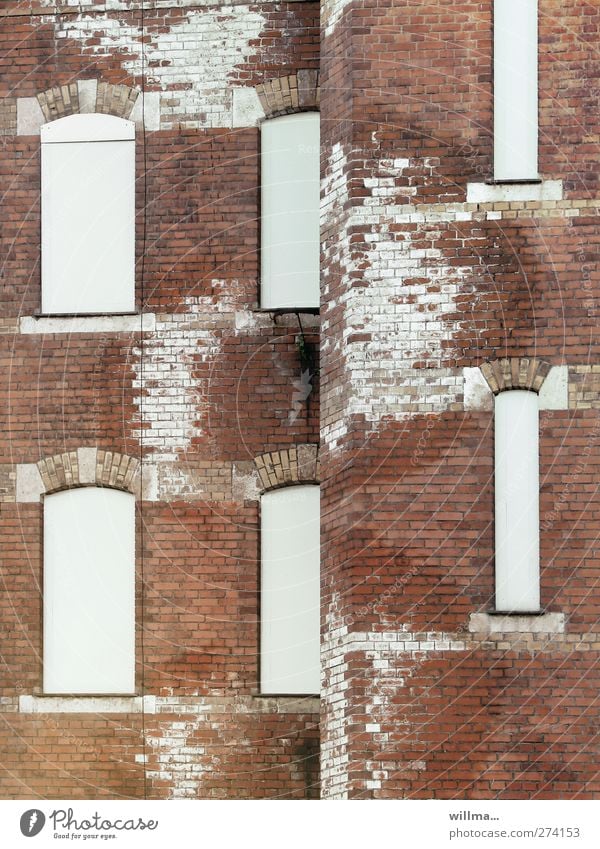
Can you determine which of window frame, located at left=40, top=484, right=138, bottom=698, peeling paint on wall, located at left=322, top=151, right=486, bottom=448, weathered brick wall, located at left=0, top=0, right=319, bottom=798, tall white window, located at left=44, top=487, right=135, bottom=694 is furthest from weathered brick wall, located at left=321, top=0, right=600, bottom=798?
tall white window, located at left=44, top=487, right=135, bottom=694

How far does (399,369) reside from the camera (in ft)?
75.3

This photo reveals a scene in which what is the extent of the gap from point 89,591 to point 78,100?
529 cm

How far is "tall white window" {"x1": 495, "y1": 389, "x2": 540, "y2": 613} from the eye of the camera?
2258 cm

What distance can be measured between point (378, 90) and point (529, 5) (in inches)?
66.0

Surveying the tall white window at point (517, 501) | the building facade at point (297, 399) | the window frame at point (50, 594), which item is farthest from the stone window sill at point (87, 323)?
the tall white window at point (517, 501)

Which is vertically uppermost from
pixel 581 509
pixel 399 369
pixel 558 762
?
pixel 399 369

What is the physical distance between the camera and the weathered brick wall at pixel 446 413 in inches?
879

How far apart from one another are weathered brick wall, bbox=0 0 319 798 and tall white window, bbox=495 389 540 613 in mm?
2789

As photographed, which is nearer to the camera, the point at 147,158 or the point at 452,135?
the point at 452,135

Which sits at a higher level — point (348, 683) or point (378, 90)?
point (378, 90)

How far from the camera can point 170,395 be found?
82.8 ft

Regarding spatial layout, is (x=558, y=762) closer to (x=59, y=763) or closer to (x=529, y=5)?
(x=59, y=763)

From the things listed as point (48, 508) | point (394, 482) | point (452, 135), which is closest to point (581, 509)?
point (394, 482)

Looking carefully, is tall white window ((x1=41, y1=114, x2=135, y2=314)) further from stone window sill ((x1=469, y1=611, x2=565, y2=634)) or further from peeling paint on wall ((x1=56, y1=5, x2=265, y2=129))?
stone window sill ((x1=469, y1=611, x2=565, y2=634))
